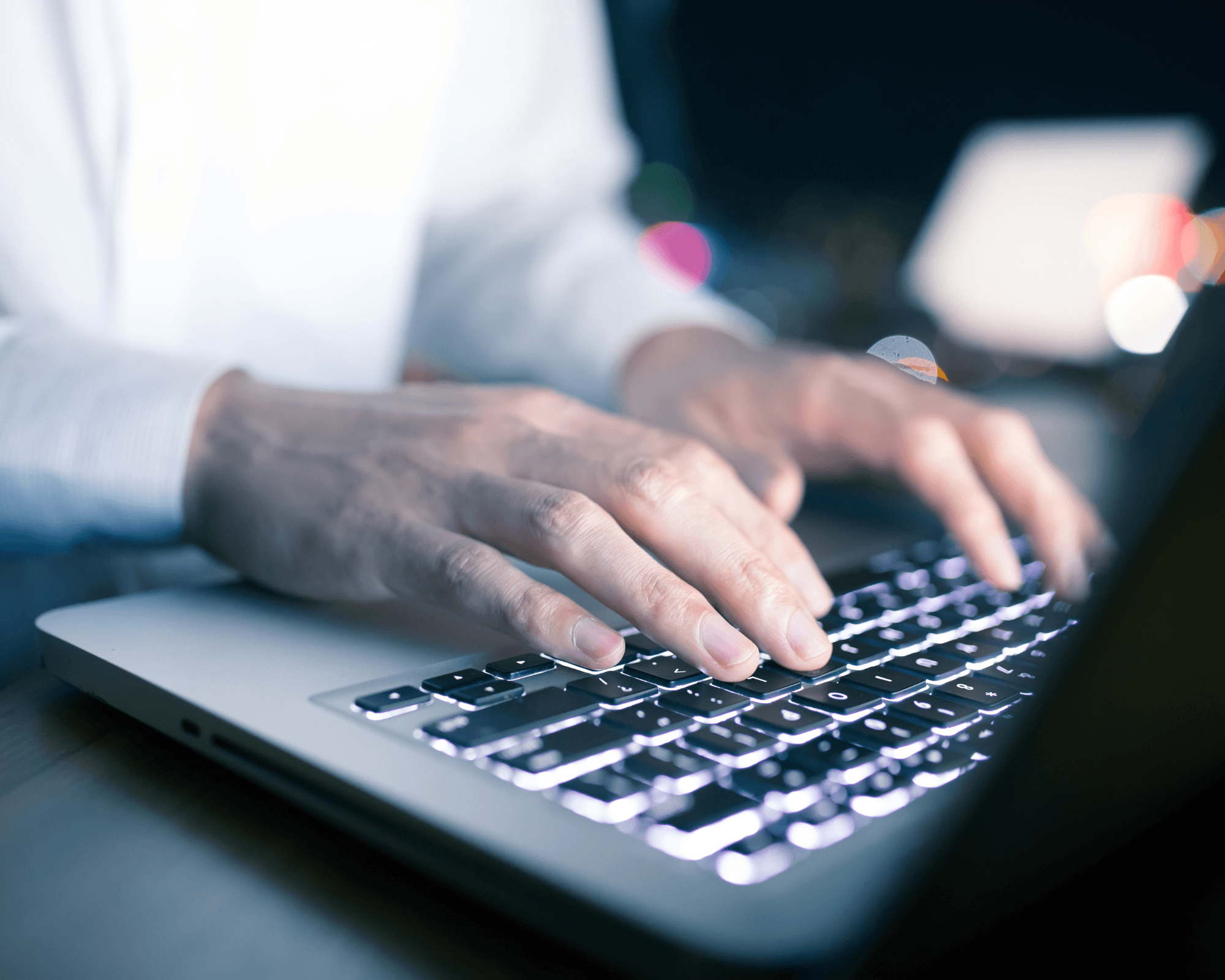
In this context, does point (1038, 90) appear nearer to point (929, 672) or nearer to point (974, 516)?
point (974, 516)

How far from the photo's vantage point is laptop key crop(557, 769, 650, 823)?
25cm

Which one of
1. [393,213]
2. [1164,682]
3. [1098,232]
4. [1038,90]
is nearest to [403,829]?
[1164,682]

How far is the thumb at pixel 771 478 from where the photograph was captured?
0.58m

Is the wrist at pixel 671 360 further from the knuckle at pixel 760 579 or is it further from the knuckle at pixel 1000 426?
the knuckle at pixel 760 579

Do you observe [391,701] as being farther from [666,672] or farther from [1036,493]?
[1036,493]

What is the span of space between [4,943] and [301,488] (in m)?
0.28

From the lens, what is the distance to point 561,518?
0.42 metres

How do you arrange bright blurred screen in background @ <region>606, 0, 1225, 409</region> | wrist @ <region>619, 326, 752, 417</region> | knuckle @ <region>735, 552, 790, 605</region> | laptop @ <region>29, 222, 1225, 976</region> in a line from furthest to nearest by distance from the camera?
bright blurred screen in background @ <region>606, 0, 1225, 409</region> → wrist @ <region>619, 326, 752, 417</region> → knuckle @ <region>735, 552, 790, 605</region> → laptop @ <region>29, 222, 1225, 976</region>

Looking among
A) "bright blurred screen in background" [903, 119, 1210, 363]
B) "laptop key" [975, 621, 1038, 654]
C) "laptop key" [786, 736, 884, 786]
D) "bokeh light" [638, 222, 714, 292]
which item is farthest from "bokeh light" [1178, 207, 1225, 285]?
"bokeh light" [638, 222, 714, 292]

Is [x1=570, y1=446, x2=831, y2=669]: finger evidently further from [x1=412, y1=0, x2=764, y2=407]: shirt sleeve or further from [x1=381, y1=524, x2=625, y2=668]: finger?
[x1=412, y1=0, x2=764, y2=407]: shirt sleeve

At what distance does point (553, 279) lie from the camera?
3.48 ft

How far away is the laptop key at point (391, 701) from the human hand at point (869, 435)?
1.03 feet

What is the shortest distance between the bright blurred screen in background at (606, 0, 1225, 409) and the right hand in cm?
23

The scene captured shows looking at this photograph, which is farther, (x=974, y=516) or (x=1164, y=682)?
(x=974, y=516)
